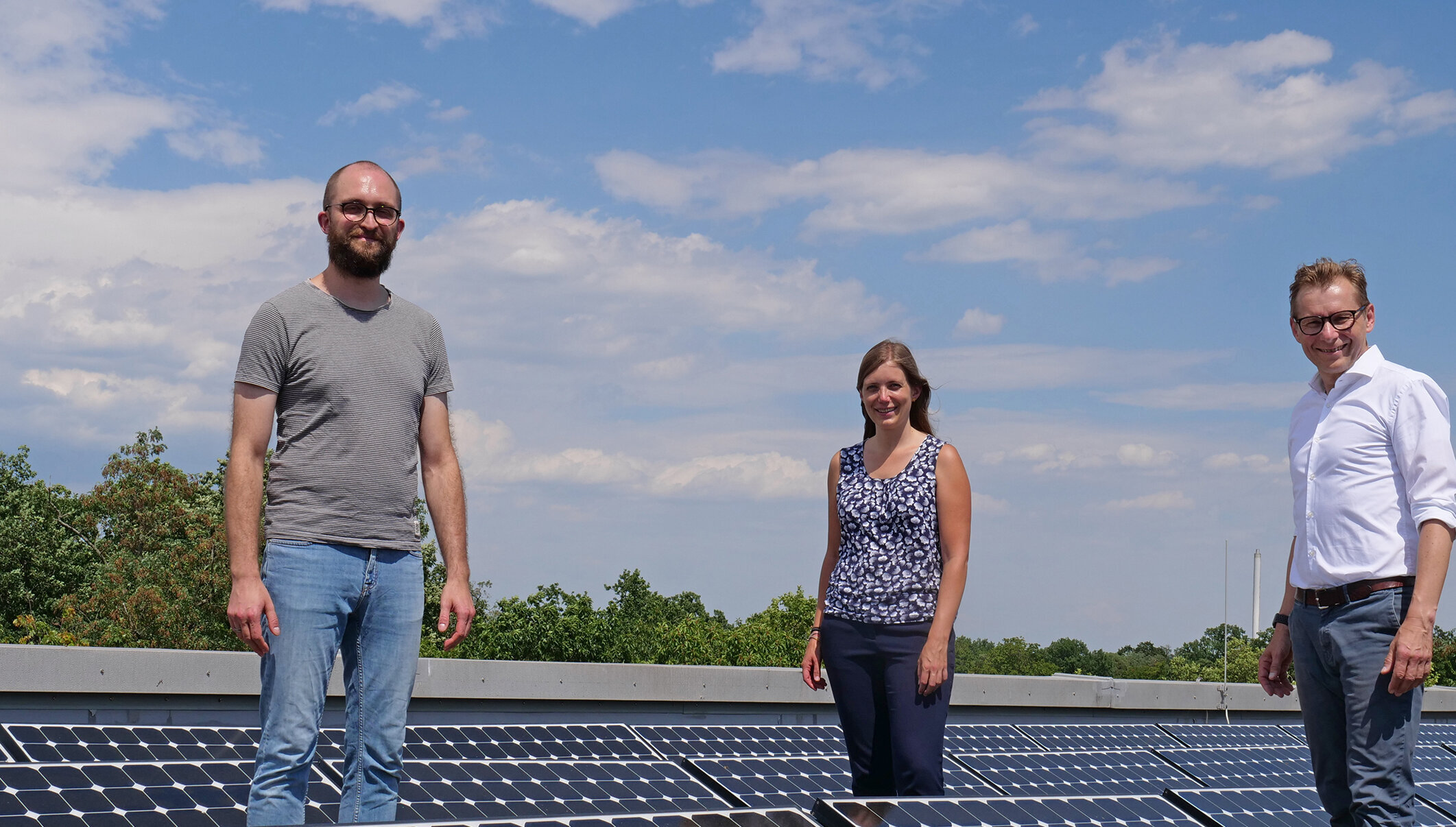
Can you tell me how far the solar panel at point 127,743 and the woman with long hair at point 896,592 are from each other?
2.72 m

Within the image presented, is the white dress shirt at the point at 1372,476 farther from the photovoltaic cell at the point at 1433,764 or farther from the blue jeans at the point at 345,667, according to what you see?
the photovoltaic cell at the point at 1433,764

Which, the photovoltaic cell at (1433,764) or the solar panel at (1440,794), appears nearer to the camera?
the solar panel at (1440,794)

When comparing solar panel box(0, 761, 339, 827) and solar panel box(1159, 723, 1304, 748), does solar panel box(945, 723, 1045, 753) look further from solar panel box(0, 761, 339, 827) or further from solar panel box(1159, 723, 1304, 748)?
solar panel box(0, 761, 339, 827)

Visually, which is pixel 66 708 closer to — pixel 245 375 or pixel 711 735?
pixel 711 735

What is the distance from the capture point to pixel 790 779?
6.38 m

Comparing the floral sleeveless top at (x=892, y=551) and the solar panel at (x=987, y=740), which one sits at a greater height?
the floral sleeveless top at (x=892, y=551)

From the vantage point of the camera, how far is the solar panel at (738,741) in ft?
23.0

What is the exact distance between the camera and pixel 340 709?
792 centimetres

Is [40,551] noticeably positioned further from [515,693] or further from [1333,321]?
[1333,321]

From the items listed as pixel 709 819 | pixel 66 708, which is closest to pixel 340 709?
pixel 66 708

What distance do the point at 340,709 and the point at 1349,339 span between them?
6018 mm

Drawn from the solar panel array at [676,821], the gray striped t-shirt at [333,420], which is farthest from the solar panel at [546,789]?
the solar panel array at [676,821]

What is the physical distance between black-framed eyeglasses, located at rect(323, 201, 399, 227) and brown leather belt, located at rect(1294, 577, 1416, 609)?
10.2ft

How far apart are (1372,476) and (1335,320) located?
0.50 m
